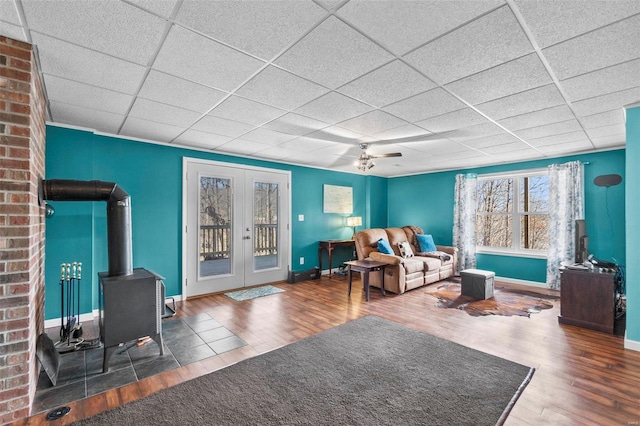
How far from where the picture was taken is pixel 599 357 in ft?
8.87

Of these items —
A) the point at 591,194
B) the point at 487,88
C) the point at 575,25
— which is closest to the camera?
the point at 575,25

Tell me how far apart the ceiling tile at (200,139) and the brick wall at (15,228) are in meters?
1.84

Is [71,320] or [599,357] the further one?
[71,320]

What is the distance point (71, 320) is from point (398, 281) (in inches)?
169

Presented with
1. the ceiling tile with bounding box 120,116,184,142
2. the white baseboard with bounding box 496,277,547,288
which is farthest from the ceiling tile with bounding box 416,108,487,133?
the white baseboard with bounding box 496,277,547,288

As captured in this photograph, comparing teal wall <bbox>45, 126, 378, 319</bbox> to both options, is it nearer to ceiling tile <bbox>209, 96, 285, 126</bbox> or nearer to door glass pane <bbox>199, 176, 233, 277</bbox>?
door glass pane <bbox>199, 176, 233, 277</bbox>

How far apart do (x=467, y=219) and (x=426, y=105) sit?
4.08 m

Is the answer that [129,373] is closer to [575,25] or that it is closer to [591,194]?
[575,25]

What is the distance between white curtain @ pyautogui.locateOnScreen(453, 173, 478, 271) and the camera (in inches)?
241

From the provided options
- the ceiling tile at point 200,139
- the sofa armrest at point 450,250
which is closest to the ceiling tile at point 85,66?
the ceiling tile at point 200,139

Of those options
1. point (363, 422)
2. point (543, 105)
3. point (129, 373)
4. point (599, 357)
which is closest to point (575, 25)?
point (543, 105)

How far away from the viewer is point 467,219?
6133mm

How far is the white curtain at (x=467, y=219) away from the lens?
6117 millimetres

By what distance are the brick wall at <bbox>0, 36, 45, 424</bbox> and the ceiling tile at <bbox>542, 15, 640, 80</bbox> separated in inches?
133
